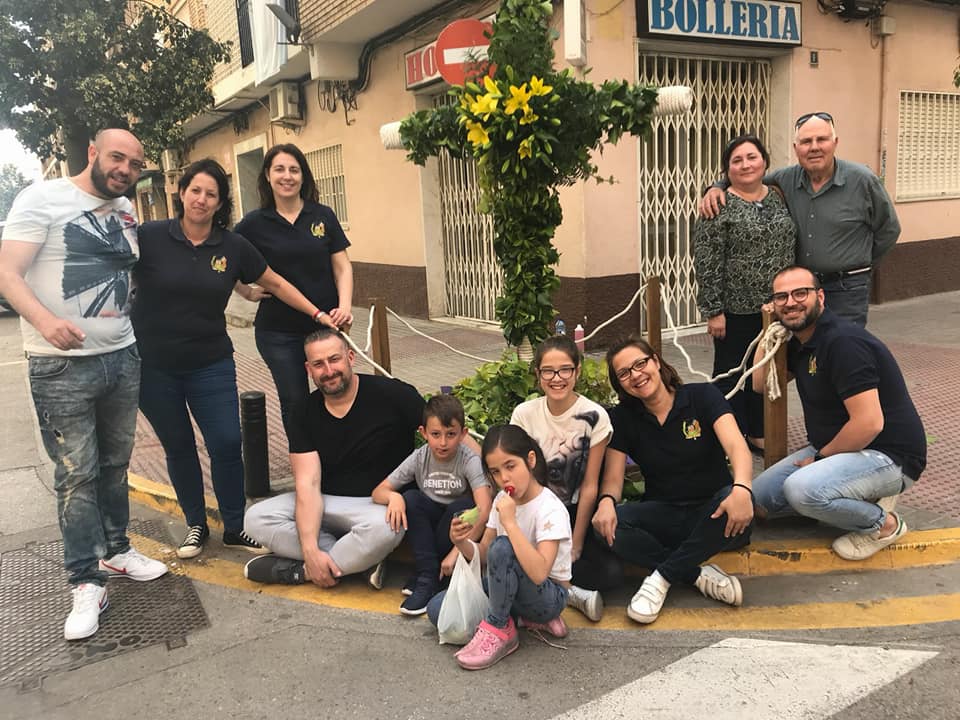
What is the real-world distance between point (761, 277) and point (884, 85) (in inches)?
287

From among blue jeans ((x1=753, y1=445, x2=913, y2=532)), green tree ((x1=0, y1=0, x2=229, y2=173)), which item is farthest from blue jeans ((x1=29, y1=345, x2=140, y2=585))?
green tree ((x1=0, y1=0, x2=229, y2=173))

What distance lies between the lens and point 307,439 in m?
3.59

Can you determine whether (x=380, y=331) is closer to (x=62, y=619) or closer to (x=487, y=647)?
(x=62, y=619)

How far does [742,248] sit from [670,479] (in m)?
1.53

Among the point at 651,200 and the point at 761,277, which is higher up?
the point at 651,200

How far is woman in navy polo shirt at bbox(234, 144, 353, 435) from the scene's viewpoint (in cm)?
400

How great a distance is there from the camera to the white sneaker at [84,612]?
3152 millimetres

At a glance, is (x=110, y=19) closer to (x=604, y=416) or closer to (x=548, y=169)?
(x=548, y=169)

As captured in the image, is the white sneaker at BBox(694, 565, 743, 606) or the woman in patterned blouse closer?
the white sneaker at BBox(694, 565, 743, 606)

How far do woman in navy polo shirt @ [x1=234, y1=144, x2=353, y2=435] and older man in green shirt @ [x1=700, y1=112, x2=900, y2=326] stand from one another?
6.82ft

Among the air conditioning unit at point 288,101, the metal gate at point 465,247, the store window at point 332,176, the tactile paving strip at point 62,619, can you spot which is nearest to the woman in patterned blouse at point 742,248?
the tactile paving strip at point 62,619

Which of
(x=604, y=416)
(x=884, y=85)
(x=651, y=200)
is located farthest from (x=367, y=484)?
(x=884, y=85)

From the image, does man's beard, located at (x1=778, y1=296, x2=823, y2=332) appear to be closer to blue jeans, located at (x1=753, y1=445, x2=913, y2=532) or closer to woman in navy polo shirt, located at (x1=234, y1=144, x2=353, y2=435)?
blue jeans, located at (x1=753, y1=445, x2=913, y2=532)

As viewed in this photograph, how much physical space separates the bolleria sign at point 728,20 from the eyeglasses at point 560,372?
566 cm
